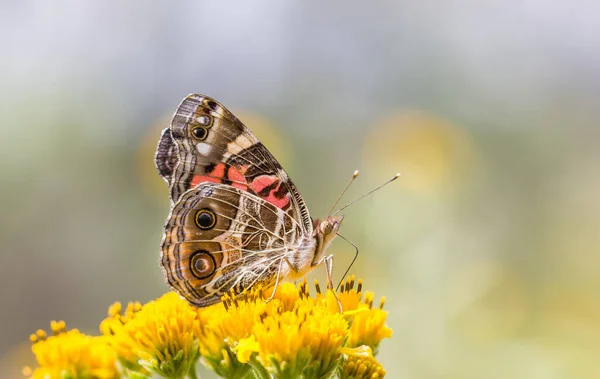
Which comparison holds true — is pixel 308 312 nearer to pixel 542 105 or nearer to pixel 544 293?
pixel 544 293

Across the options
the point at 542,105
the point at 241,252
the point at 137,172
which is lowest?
the point at 241,252

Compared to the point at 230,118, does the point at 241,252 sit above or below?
below

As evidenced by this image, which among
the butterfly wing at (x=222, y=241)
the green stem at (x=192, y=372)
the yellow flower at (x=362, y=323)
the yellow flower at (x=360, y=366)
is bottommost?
the green stem at (x=192, y=372)

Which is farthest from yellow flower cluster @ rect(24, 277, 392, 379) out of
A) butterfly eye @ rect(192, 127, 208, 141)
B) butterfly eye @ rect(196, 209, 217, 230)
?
butterfly eye @ rect(192, 127, 208, 141)

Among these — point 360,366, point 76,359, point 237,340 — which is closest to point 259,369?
point 237,340

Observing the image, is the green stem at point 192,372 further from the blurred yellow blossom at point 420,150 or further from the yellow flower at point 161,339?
the blurred yellow blossom at point 420,150

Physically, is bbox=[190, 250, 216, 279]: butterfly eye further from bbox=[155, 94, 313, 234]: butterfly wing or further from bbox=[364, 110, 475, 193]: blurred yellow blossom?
bbox=[364, 110, 475, 193]: blurred yellow blossom

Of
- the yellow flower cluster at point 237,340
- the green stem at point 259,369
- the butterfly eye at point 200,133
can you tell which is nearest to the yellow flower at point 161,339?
the yellow flower cluster at point 237,340

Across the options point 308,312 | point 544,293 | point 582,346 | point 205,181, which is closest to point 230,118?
point 205,181
